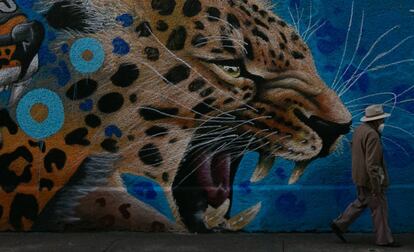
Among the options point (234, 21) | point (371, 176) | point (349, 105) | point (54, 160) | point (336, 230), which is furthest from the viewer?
point (54, 160)

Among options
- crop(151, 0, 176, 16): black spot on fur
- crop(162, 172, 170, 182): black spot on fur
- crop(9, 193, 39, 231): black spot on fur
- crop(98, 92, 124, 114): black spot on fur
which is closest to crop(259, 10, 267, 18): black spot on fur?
crop(151, 0, 176, 16): black spot on fur

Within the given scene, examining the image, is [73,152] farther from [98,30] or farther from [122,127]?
[98,30]

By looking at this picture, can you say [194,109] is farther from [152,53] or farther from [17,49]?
[17,49]

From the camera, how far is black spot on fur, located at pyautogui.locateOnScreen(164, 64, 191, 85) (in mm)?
7531

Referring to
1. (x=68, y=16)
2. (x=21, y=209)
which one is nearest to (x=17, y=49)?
(x=68, y=16)

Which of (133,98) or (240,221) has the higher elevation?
(133,98)

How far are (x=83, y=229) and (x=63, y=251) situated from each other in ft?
2.54

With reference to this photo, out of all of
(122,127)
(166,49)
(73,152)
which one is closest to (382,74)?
(166,49)

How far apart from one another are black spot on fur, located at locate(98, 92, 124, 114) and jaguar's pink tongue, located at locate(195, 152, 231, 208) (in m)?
1.11

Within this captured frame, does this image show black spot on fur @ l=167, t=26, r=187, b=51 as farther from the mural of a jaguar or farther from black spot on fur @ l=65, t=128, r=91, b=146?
black spot on fur @ l=65, t=128, r=91, b=146

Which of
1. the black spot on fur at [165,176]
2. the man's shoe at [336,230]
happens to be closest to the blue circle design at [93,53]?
the black spot on fur at [165,176]

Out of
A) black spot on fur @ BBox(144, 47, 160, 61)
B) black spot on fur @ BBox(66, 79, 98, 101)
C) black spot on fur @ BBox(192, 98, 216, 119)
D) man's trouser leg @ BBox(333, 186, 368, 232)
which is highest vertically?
black spot on fur @ BBox(144, 47, 160, 61)

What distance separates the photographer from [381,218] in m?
6.73

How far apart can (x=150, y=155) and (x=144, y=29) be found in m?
1.44
